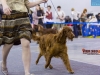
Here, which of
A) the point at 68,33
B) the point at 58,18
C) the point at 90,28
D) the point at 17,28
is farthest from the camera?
the point at 90,28

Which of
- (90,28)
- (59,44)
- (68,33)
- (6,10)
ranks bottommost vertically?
(90,28)

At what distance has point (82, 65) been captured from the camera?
570cm

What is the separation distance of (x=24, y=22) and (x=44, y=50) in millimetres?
1245

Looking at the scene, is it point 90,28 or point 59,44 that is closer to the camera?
point 59,44

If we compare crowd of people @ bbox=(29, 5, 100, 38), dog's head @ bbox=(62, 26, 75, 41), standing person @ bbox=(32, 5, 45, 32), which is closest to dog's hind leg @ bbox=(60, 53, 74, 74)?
dog's head @ bbox=(62, 26, 75, 41)

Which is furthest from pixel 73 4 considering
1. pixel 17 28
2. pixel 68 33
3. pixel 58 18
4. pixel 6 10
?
pixel 6 10

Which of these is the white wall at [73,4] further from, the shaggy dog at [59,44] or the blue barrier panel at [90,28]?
the shaggy dog at [59,44]

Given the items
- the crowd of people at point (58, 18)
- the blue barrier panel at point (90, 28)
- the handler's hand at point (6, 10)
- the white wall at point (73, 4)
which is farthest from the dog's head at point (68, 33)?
the white wall at point (73, 4)

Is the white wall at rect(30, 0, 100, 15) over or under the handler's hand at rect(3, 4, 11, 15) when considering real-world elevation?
under

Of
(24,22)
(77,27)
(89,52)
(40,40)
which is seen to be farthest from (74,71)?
(77,27)

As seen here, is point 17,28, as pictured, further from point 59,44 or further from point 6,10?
point 59,44

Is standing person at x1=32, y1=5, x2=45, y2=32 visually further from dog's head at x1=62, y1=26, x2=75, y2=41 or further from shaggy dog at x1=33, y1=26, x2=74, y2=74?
dog's head at x1=62, y1=26, x2=75, y2=41

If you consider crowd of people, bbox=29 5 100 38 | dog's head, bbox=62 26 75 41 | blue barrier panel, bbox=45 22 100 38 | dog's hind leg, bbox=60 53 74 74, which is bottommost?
blue barrier panel, bbox=45 22 100 38

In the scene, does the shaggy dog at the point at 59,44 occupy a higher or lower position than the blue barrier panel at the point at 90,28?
higher
